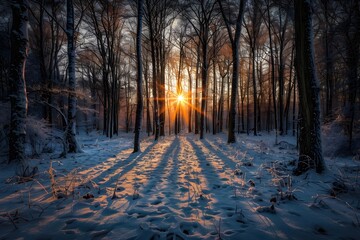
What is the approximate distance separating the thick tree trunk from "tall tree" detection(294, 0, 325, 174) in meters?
7.48

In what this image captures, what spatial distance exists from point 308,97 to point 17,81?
7.83m

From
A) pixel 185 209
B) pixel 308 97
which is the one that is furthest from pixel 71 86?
pixel 308 97

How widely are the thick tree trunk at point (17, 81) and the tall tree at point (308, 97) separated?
748 centimetres

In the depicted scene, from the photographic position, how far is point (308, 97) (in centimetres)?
407

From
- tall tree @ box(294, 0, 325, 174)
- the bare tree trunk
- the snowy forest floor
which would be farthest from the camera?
the bare tree trunk

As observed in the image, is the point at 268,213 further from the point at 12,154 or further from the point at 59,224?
the point at 12,154

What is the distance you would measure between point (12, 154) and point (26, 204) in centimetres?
320

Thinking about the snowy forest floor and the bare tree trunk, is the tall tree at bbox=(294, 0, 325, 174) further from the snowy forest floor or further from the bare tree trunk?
the bare tree trunk

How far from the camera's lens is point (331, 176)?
146 inches

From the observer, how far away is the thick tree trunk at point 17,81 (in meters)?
4.89

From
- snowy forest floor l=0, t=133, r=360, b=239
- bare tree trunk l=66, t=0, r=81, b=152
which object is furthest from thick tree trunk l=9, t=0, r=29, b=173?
bare tree trunk l=66, t=0, r=81, b=152

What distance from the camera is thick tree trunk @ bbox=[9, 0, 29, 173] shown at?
489 cm

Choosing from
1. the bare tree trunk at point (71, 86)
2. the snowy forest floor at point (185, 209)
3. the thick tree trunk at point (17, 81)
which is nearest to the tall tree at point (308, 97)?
the snowy forest floor at point (185, 209)

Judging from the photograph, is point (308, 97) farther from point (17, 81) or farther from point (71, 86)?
point (71, 86)
